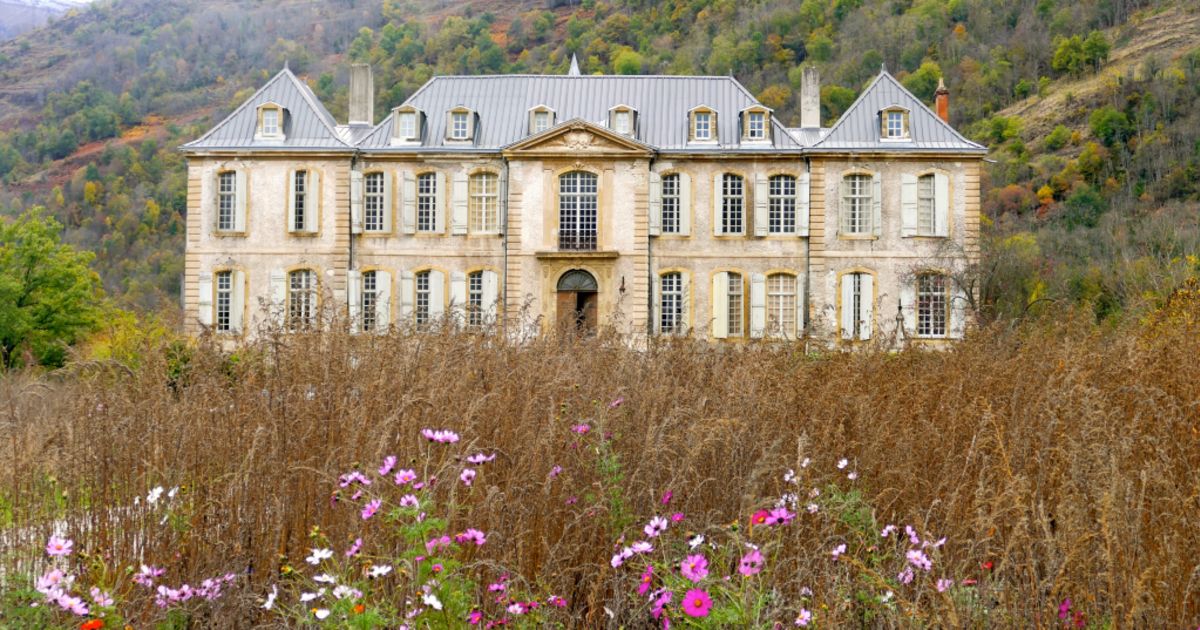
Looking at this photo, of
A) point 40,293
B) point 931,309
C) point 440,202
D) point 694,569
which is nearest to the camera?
point 694,569

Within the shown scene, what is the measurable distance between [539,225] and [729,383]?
21.3 metres

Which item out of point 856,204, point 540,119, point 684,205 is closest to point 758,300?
point 684,205

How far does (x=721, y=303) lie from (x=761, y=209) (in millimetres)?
2600

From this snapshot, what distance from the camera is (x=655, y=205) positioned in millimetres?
28312

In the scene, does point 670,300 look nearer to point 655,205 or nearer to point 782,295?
point 655,205

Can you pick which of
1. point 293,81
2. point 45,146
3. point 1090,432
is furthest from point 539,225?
point 45,146

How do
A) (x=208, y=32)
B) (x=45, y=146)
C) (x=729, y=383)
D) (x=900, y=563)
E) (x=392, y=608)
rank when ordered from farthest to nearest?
1. (x=208, y=32)
2. (x=45, y=146)
3. (x=729, y=383)
4. (x=900, y=563)
5. (x=392, y=608)

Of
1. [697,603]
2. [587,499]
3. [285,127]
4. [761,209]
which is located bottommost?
[697,603]

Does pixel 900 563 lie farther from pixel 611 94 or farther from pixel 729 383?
pixel 611 94

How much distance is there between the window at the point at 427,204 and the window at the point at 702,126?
680 cm

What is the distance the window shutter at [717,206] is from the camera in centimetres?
2838

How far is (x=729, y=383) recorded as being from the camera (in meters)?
7.39

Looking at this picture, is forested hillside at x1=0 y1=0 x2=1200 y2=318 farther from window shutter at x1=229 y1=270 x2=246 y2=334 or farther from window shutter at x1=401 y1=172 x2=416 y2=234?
window shutter at x1=229 y1=270 x2=246 y2=334

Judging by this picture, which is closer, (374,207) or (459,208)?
(459,208)
